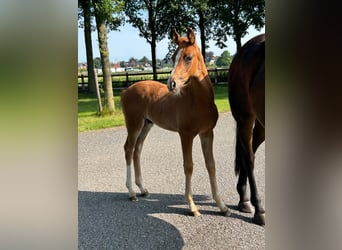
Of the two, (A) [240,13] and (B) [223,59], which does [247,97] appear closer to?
(B) [223,59]

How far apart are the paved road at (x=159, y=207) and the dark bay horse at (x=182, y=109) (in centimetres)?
18

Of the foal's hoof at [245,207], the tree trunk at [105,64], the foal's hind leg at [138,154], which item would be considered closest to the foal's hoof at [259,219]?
the foal's hoof at [245,207]

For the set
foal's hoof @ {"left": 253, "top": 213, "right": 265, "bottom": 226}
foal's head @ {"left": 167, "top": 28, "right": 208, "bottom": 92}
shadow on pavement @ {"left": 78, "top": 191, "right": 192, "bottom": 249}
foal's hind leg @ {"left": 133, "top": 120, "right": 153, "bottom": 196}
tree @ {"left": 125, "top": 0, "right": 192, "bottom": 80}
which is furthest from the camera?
tree @ {"left": 125, "top": 0, "right": 192, "bottom": 80}

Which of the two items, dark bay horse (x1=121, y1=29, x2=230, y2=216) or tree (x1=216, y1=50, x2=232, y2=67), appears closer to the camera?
dark bay horse (x1=121, y1=29, x2=230, y2=216)

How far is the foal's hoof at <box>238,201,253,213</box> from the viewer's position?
2959 millimetres

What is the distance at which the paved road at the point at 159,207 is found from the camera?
251cm

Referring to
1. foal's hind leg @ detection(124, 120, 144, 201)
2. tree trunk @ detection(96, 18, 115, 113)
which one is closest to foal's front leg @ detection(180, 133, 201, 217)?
foal's hind leg @ detection(124, 120, 144, 201)

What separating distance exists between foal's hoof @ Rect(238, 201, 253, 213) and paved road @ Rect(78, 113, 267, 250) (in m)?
0.06

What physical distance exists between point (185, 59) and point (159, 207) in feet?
4.57

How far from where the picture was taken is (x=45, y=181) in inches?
36.4

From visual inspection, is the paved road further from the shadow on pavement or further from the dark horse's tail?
the dark horse's tail

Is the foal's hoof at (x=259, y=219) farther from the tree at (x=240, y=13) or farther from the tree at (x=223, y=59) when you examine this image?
the tree at (x=240, y=13)

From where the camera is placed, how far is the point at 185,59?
94.7 inches

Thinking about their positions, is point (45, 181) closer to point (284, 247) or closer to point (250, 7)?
point (284, 247)
